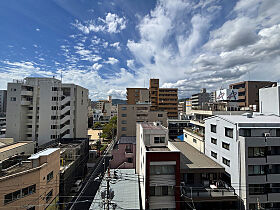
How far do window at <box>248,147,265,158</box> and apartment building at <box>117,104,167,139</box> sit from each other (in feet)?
105

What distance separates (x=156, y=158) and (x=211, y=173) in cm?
957

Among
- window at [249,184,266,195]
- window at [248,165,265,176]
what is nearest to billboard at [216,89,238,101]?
window at [248,165,265,176]

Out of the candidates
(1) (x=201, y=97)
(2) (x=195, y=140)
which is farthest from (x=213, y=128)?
(1) (x=201, y=97)

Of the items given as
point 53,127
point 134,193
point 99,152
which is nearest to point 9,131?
point 53,127

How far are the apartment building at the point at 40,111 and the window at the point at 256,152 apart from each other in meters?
36.9

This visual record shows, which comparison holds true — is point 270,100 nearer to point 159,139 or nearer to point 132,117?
Answer: point 159,139

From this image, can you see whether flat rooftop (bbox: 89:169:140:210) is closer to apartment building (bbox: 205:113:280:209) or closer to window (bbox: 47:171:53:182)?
window (bbox: 47:171:53:182)

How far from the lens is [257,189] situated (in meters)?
15.2

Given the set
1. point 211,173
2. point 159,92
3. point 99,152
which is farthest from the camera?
point 159,92

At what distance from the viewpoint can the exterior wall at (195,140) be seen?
24336 millimetres

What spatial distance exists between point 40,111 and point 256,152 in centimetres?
4267

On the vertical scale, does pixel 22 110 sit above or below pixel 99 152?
above

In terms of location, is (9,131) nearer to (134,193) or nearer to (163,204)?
(134,193)

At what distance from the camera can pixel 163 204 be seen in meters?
14.0
